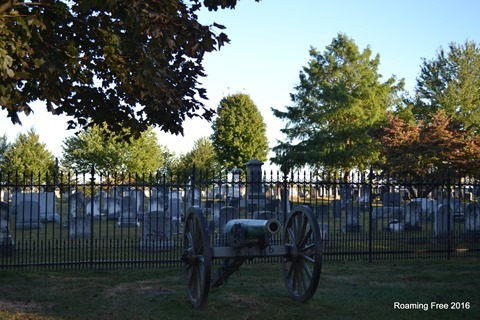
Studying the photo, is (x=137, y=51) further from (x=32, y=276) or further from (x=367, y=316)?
(x=32, y=276)

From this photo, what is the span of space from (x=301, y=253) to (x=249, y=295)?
65.5 inches

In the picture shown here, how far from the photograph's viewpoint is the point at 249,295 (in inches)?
403

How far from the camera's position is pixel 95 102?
409 inches

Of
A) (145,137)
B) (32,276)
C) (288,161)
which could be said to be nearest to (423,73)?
(288,161)

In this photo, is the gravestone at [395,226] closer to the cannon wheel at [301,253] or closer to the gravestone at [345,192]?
the gravestone at [345,192]

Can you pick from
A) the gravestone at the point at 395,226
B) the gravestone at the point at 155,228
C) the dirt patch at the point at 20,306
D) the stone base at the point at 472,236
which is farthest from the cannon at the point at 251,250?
the gravestone at the point at 395,226

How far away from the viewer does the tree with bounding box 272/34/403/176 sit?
152ft

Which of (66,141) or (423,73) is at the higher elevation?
(423,73)

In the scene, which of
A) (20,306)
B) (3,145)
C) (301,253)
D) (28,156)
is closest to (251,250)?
(301,253)

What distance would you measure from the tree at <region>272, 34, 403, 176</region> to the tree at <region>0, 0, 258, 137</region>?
117 ft

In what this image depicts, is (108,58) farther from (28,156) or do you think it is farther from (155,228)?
(28,156)

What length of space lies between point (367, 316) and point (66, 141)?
4929 cm

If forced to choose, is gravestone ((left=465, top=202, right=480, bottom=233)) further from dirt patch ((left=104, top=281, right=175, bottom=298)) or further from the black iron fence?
dirt patch ((left=104, top=281, right=175, bottom=298))

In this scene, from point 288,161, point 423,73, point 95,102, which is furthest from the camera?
point 423,73
